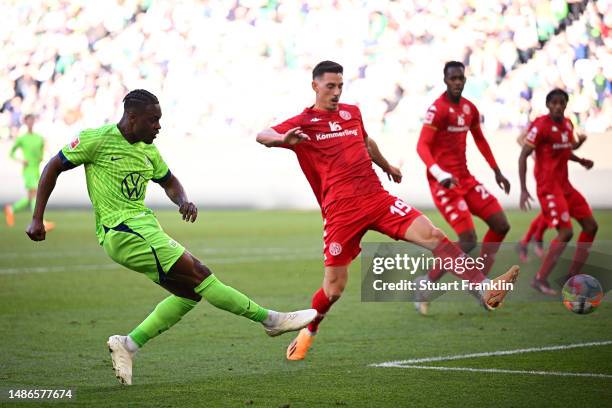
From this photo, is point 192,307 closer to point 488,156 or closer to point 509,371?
point 509,371

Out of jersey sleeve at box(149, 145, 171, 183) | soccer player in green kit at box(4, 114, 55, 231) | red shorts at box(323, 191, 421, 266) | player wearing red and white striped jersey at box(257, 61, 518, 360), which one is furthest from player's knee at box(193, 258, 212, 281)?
soccer player in green kit at box(4, 114, 55, 231)

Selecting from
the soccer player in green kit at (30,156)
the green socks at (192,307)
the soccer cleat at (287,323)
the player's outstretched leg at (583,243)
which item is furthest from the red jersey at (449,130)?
the soccer player in green kit at (30,156)

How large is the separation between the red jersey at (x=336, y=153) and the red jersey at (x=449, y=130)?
8.42ft

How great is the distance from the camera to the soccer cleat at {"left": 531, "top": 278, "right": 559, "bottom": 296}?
11477mm

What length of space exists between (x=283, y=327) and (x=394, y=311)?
149 inches

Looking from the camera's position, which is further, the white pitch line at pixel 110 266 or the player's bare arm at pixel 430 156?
the white pitch line at pixel 110 266

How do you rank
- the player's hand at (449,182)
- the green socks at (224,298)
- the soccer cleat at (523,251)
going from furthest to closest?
the soccer cleat at (523,251) < the player's hand at (449,182) < the green socks at (224,298)

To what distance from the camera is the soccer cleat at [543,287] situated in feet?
37.7

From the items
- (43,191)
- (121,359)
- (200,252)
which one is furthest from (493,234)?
(200,252)

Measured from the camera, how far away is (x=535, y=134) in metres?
11.9

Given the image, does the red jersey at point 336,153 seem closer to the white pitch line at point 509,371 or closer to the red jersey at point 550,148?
the white pitch line at point 509,371

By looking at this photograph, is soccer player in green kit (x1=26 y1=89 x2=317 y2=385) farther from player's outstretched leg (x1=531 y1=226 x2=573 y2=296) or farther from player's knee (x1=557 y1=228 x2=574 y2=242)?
player's knee (x1=557 y1=228 x2=574 y2=242)

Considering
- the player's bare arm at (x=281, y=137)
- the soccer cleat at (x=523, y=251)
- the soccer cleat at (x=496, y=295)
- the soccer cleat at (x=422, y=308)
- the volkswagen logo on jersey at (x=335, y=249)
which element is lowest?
the soccer cleat at (x=523, y=251)

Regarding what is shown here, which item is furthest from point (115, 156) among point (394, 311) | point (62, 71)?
point (62, 71)
